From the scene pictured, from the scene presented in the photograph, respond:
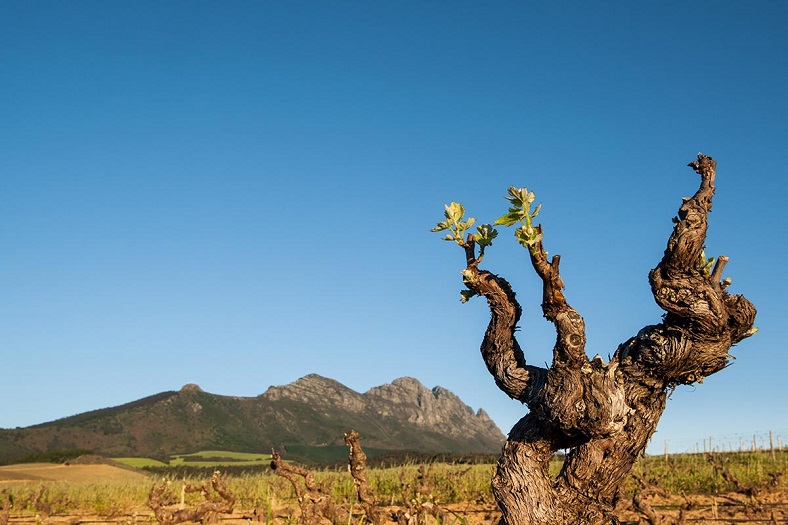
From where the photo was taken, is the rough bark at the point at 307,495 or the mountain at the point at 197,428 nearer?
the rough bark at the point at 307,495

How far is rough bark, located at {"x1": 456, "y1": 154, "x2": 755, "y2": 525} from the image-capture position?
6875mm

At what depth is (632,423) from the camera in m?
7.11

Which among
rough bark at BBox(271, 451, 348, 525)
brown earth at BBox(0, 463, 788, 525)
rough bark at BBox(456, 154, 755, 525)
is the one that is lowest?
brown earth at BBox(0, 463, 788, 525)

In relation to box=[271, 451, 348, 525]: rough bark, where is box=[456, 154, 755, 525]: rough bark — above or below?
above

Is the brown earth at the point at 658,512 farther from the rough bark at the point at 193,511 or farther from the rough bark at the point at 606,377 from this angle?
the rough bark at the point at 606,377

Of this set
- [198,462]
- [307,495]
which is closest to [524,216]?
[307,495]

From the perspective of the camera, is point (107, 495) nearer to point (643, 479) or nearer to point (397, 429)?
point (643, 479)

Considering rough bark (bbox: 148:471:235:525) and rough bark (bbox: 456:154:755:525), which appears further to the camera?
rough bark (bbox: 148:471:235:525)

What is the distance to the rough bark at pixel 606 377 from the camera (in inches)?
271

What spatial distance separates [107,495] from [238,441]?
369 feet

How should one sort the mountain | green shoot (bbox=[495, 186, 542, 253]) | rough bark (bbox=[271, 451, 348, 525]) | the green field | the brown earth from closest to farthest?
green shoot (bbox=[495, 186, 542, 253]), rough bark (bbox=[271, 451, 348, 525]), the brown earth, the green field, the mountain

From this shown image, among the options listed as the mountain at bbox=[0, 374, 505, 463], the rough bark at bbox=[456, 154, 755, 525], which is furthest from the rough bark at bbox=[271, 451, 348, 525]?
the mountain at bbox=[0, 374, 505, 463]

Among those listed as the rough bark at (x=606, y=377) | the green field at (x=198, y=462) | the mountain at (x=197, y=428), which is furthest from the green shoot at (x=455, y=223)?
the mountain at (x=197, y=428)

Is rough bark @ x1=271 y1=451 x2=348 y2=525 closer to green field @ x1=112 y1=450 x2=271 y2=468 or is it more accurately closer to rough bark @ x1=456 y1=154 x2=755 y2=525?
rough bark @ x1=456 y1=154 x2=755 y2=525
